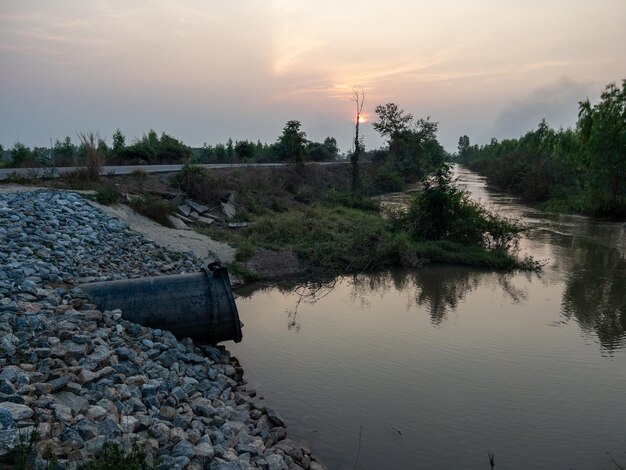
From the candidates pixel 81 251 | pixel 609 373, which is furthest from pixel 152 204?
pixel 609 373

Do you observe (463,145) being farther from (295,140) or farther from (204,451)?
(204,451)

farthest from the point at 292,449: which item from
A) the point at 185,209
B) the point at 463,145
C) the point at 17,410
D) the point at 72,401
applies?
the point at 463,145

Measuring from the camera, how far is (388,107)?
48.0 m

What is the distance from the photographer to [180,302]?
6.86 meters

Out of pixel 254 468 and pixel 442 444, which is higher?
pixel 254 468

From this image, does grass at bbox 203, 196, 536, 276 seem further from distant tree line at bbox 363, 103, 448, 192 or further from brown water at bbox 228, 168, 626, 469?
distant tree line at bbox 363, 103, 448, 192

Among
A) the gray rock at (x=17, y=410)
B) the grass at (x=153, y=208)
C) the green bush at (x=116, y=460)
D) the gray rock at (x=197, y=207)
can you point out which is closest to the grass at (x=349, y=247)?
the grass at (x=153, y=208)

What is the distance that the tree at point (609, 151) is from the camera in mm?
24750

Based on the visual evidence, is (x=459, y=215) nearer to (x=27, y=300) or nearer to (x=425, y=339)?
(x=425, y=339)

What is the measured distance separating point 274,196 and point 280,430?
668 inches

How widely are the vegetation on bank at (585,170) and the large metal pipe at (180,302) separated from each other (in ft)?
81.9

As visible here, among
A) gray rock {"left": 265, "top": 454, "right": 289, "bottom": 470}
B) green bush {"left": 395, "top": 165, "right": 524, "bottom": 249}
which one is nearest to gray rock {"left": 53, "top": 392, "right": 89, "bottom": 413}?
gray rock {"left": 265, "top": 454, "right": 289, "bottom": 470}

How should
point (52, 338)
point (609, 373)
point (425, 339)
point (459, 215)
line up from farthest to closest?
point (459, 215) < point (425, 339) < point (609, 373) < point (52, 338)

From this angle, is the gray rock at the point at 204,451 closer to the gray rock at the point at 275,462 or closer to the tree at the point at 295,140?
the gray rock at the point at 275,462
